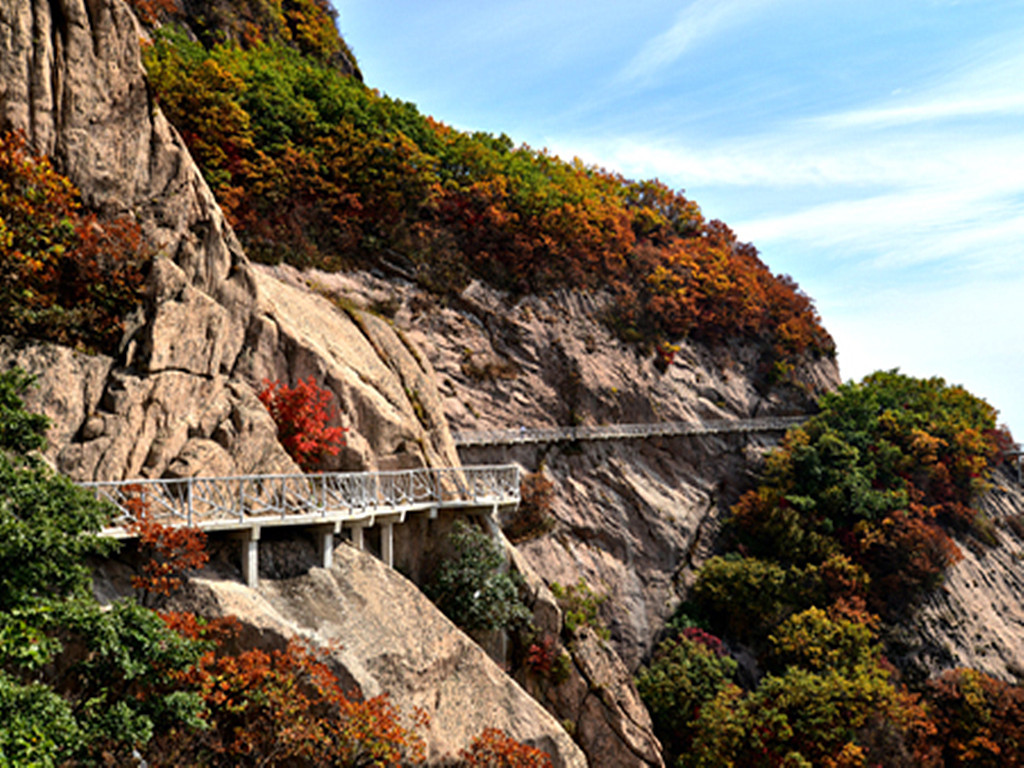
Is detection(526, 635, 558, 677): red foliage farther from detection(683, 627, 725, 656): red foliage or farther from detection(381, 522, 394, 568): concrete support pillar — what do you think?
detection(683, 627, 725, 656): red foliage

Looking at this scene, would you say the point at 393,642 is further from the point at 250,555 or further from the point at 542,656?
the point at 542,656

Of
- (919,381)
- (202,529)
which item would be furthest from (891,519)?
(202,529)

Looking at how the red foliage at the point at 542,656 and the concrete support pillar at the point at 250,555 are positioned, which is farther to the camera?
the red foliage at the point at 542,656

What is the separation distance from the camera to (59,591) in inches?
438

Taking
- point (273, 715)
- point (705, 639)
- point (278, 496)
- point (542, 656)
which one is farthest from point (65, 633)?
point (705, 639)

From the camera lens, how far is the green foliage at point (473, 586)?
20609 millimetres

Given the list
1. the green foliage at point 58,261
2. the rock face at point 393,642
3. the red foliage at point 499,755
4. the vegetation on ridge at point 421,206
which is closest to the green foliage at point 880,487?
the vegetation on ridge at point 421,206

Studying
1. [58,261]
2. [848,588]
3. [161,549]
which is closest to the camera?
[161,549]

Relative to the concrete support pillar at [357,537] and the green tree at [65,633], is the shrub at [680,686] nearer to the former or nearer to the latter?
the concrete support pillar at [357,537]

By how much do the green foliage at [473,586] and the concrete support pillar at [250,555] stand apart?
6895 mm

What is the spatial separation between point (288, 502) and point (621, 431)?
22.4 metres

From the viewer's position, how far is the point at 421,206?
35.7 m

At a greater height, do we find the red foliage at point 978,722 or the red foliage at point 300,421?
the red foliage at point 300,421

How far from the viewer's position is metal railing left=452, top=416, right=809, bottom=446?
104 feet
